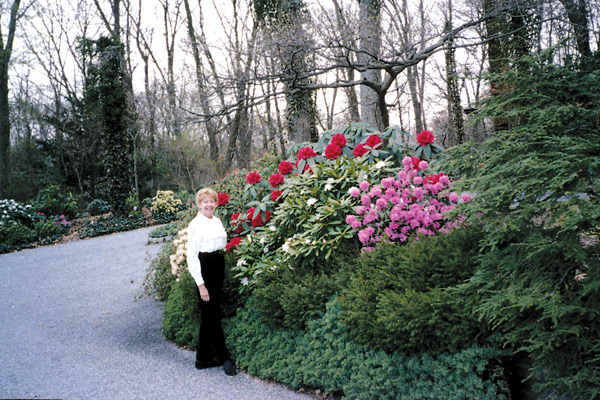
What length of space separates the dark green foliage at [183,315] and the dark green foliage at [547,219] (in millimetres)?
2620

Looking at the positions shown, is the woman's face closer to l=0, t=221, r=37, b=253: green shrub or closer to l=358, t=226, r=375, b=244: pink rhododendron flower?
l=358, t=226, r=375, b=244: pink rhododendron flower

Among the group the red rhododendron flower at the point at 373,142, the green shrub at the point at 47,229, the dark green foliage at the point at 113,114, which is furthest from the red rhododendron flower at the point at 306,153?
the dark green foliage at the point at 113,114

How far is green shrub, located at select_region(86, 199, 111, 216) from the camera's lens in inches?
607

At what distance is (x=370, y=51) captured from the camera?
306 inches

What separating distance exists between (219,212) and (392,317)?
269 cm

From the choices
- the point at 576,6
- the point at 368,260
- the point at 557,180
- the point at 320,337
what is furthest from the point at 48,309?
the point at 576,6

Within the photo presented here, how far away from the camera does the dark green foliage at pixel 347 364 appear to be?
2512mm

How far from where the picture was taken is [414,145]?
4.76m

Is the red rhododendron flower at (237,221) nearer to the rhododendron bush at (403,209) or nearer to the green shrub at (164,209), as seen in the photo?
the rhododendron bush at (403,209)

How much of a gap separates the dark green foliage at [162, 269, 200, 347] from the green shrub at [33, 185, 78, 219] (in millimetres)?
10978

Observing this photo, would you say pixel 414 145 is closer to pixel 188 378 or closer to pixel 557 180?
pixel 557 180

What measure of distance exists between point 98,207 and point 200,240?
13.5 metres

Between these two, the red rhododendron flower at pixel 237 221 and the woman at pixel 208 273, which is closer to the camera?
the woman at pixel 208 273

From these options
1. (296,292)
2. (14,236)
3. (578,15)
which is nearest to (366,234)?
(296,292)
